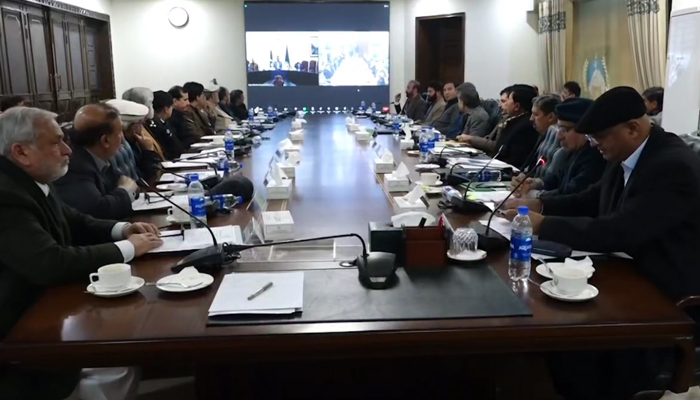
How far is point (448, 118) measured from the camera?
697 centimetres

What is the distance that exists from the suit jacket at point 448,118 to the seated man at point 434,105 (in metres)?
0.19

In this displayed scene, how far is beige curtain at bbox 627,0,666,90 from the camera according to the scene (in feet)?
17.7

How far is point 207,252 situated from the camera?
169 centimetres

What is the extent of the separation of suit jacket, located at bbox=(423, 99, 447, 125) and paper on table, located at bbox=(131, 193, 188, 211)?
499 centimetres

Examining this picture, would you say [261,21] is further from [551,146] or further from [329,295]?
[329,295]

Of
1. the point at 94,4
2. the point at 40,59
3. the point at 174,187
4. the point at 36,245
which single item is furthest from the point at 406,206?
the point at 94,4

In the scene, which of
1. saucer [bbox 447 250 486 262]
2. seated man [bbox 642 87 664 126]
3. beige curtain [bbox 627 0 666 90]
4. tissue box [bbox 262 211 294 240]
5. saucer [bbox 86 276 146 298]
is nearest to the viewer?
saucer [bbox 86 276 146 298]

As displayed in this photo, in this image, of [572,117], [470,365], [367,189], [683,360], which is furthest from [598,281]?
[367,189]

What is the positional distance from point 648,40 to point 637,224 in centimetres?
448

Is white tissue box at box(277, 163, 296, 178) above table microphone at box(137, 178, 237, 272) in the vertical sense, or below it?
above

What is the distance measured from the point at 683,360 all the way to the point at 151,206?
6.41 ft

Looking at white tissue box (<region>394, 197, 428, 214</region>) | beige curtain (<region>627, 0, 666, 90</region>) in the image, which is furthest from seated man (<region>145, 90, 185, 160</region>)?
beige curtain (<region>627, 0, 666, 90</region>)

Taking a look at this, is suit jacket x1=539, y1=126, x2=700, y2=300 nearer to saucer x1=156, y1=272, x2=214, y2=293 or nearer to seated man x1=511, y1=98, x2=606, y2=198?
seated man x1=511, y1=98, x2=606, y2=198

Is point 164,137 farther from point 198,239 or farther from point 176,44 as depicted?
point 176,44
